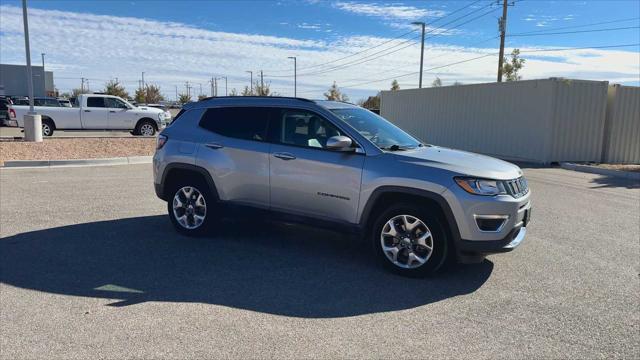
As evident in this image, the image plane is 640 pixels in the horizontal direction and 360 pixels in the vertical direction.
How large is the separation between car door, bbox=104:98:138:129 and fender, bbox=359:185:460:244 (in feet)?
62.0

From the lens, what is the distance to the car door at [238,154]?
5.89 metres

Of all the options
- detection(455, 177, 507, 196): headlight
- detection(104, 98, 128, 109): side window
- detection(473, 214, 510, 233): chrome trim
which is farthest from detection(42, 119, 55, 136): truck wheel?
detection(473, 214, 510, 233): chrome trim

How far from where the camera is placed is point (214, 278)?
499 centimetres

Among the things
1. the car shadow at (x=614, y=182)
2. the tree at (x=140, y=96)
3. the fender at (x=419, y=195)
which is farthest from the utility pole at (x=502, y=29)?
the tree at (x=140, y=96)

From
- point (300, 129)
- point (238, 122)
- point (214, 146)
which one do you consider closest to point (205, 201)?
point (214, 146)

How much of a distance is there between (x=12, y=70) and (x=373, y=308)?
71401mm

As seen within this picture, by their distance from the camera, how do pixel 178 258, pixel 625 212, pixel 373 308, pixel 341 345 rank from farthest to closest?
pixel 625 212, pixel 178 258, pixel 373 308, pixel 341 345

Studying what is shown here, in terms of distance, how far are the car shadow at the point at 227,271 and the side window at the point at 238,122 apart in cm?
133

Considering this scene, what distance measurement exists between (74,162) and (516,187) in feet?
39.5

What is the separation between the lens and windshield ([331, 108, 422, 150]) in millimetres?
5512

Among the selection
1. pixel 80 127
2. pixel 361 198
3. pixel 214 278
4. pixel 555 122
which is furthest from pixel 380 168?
pixel 80 127

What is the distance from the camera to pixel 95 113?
2125 centimetres

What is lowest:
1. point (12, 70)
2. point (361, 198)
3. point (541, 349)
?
point (541, 349)

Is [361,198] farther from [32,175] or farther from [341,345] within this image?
[32,175]
